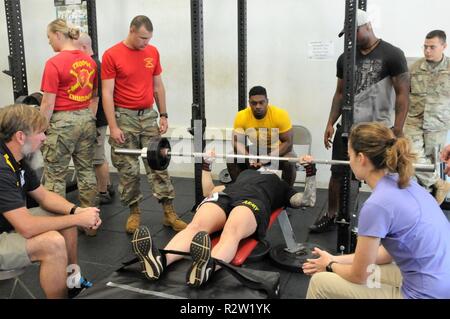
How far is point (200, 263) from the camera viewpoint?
5.94 feet

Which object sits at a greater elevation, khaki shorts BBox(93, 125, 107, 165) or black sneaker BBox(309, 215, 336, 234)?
khaki shorts BBox(93, 125, 107, 165)

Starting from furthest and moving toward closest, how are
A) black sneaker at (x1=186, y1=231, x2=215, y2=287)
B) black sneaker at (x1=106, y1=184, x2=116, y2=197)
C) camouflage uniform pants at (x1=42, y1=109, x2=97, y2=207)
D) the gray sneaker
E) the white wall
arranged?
black sneaker at (x1=106, y1=184, x2=116, y2=197) → the gray sneaker → the white wall → camouflage uniform pants at (x1=42, y1=109, x2=97, y2=207) → black sneaker at (x1=186, y1=231, x2=215, y2=287)

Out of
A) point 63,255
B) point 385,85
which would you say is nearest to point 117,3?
point 385,85

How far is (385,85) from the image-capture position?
2.98 meters

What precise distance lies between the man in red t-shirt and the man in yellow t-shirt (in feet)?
1.93

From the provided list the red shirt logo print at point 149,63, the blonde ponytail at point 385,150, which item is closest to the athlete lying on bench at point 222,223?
the blonde ponytail at point 385,150

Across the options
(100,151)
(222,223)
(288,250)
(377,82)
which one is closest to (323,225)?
(288,250)

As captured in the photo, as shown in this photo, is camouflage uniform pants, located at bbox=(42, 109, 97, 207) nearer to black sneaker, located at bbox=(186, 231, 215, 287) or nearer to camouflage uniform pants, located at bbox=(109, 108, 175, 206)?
camouflage uniform pants, located at bbox=(109, 108, 175, 206)

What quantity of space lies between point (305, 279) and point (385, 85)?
1.41 m

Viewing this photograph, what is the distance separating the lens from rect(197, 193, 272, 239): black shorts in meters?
2.35

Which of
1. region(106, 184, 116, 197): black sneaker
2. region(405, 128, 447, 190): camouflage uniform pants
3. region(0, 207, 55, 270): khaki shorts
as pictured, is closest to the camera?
region(0, 207, 55, 270): khaki shorts

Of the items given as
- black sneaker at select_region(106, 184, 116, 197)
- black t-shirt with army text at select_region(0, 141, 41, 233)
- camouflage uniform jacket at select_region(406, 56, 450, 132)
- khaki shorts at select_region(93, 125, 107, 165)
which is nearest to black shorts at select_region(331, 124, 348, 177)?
camouflage uniform jacket at select_region(406, 56, 450, 132)

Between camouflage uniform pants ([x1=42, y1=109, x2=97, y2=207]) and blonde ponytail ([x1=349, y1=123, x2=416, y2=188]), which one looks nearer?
blonde ponytail ([x1=349, y1=123, x2=416, y2=188])

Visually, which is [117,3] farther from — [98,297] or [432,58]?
[98,297]
